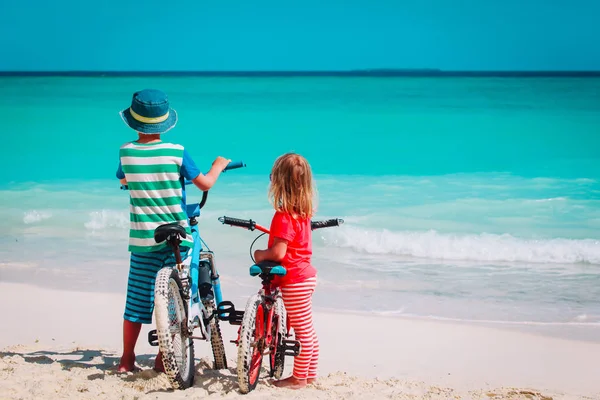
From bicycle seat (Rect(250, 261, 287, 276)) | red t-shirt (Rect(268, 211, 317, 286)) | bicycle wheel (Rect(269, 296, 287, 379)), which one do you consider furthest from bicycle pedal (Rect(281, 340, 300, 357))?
bicycle seat (Rect(250, 261, 287, 276))

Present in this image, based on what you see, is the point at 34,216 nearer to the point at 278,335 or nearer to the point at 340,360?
the point at 340,360

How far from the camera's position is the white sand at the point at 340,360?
3760mm

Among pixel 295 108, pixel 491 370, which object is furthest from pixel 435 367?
pixel 295 108

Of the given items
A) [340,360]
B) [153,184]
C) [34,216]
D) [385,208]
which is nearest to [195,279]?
[153,184]

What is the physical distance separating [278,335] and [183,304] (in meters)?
0.52

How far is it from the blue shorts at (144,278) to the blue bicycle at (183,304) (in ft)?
0.38

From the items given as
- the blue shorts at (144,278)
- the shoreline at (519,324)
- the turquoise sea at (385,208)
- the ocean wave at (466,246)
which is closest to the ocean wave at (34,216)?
the turquoise sea at (385,208)

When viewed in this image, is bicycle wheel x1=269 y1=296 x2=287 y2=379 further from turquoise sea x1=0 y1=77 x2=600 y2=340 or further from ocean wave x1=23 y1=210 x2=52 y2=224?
ocean wave x1=23 y1=210 x2=52 y2=224

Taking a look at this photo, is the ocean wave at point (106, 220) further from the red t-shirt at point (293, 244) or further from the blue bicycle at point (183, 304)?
the red t-shirt at point (293, 244)

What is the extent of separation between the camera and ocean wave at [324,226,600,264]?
8000 millimetres

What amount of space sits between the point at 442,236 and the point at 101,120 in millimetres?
19744

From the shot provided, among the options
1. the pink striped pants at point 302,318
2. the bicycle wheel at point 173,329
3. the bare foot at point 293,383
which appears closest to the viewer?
the bicycle wheel at point 173,329

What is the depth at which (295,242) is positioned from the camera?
142 inches

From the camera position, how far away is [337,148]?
19.5 meters
